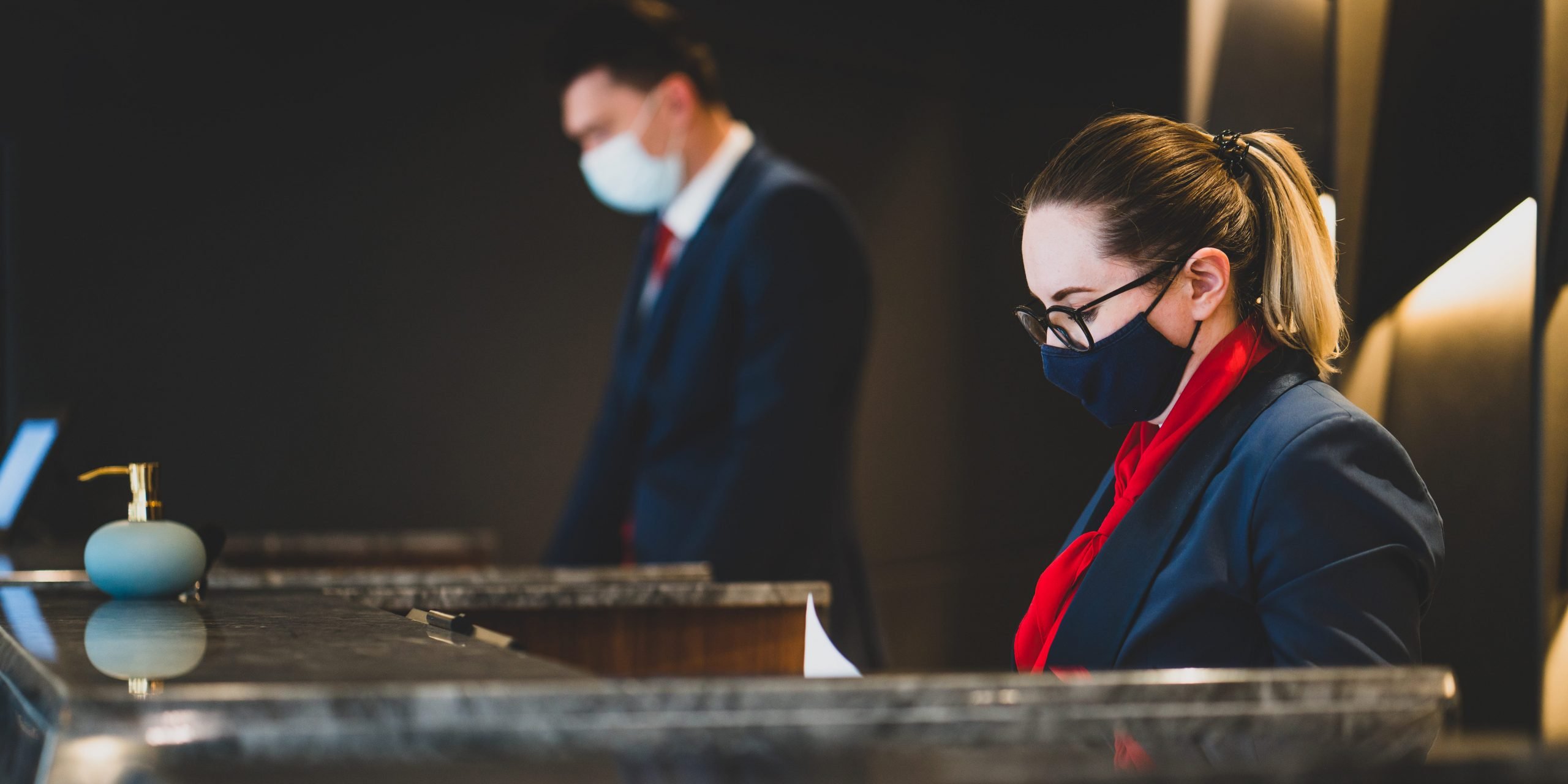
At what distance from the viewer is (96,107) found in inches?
147

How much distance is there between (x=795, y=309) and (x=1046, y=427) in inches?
52.6

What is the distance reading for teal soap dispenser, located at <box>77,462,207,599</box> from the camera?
5.03 feet

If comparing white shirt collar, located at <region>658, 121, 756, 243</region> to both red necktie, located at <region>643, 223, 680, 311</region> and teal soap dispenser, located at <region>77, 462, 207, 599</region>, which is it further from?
teal soap dispenser, located at <region>77, 462, 207, 599</region>

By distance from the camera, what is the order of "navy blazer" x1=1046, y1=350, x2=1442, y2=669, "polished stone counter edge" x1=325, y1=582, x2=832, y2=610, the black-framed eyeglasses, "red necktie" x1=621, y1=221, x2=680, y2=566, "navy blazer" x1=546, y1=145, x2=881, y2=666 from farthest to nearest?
"red necktie" x1=621, y1=221, x2=680, y2=566, "navy blazer" x1=546, y1=145, x2=881, y2=666, "polished stone counter edge" x1=325, y1=582, x2=832, y2=610, the black-framed eyeglasses, "navy blazer" x1=1046, y1=350, x2=1442, y2=669

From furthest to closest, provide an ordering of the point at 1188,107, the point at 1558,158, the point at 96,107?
1. the point at 96,107
2. the point at 1188,107
3. the point at 1558,158

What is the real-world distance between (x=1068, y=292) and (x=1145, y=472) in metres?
0.20

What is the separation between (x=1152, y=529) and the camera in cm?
131

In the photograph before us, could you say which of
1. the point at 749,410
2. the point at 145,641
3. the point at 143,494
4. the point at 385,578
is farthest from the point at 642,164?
the point at 145,641

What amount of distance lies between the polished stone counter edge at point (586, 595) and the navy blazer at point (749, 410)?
620 millimetres

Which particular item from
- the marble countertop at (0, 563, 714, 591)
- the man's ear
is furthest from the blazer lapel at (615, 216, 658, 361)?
the marble countertop at (0, 563, 714, 591)

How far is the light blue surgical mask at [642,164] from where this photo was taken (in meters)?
3.05

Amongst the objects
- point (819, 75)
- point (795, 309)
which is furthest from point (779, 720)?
point (819, 75)

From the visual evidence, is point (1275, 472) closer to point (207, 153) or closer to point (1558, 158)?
point (1558, 158)

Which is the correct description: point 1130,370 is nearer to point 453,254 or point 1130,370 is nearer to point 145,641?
point 145,641
